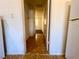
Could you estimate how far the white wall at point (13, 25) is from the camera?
9.12 feet

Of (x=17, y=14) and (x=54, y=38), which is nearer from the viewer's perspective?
(x=17, y=14)

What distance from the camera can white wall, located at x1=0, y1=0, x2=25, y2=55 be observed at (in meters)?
2.78

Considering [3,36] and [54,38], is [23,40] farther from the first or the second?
[54,38]

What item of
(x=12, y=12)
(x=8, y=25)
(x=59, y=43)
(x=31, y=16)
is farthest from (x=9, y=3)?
(x=31, y=16)

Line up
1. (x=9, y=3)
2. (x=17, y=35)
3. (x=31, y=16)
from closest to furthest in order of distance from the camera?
(x=9, y=3) < (x=17, y=35) < (x=31, y=16)

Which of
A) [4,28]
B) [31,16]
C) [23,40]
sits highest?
[31,16]

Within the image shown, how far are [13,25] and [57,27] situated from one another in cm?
120

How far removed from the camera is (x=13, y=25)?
290 centimetres

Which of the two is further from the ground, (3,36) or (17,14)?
(17,14)

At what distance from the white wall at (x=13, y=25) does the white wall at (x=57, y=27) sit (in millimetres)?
827

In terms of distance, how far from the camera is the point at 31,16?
224 inches

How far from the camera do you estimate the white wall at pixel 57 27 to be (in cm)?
281

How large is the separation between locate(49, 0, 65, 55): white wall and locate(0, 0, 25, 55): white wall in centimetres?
83

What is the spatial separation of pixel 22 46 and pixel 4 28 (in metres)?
0.71
